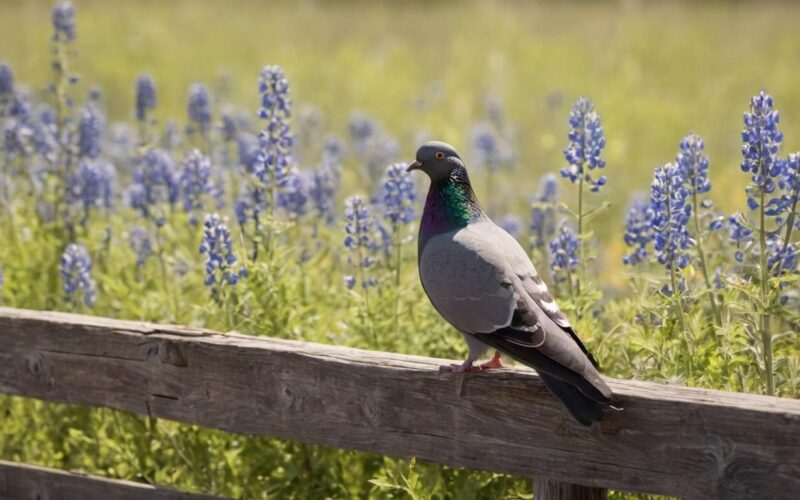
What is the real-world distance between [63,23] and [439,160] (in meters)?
2.76

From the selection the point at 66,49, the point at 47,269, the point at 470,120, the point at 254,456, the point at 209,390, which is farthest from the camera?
the point at 470,120

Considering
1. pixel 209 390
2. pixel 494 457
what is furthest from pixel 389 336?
pixel 494 457

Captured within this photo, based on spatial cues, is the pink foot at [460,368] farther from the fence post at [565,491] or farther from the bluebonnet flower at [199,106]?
the bluebonnet flower at [199,106]

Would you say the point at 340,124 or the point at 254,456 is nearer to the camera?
the point at 254,456

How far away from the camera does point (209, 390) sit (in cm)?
350

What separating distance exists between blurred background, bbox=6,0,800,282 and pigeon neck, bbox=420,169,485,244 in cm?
451

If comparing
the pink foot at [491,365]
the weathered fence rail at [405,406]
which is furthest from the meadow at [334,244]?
the pink foot at [491,365]

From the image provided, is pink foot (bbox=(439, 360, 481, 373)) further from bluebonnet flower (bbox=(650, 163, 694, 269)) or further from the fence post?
bluebonnet flower (bbox=(650, 163, 694, 269))

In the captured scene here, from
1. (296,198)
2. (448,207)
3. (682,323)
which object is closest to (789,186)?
(682,323)

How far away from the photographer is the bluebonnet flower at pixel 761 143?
3.11 metres

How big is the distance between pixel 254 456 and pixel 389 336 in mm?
665

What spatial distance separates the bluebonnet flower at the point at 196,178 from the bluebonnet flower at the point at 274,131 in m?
0.45

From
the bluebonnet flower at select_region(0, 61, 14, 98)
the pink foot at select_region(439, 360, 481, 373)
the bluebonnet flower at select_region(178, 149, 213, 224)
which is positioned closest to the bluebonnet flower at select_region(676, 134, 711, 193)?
the pink foot at select_region(439, 360, 481, 373)

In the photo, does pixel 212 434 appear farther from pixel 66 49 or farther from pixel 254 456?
pixel 66 49
